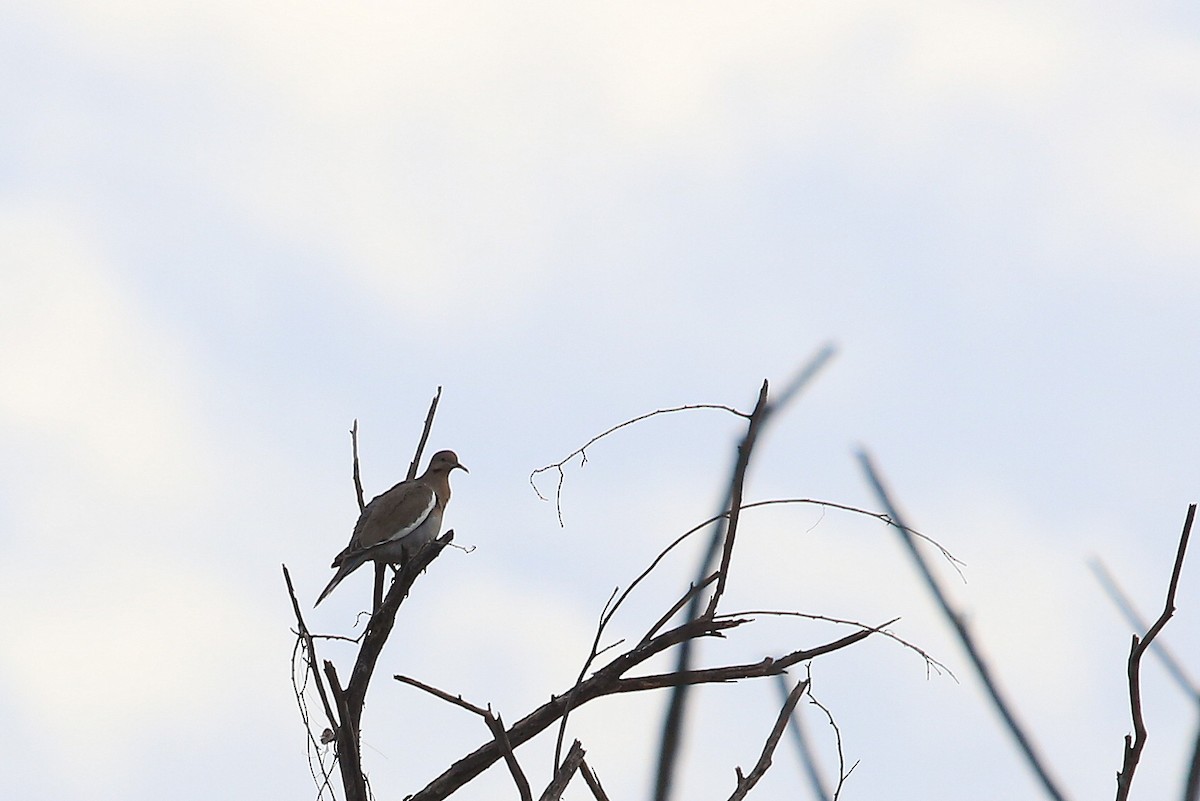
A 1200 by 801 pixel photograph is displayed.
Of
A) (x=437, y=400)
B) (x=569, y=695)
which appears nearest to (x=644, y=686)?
(x=569, y=695)

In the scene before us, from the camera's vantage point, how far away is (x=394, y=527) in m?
8.84

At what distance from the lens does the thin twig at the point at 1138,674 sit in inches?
95.0

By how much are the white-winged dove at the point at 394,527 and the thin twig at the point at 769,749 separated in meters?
4.20

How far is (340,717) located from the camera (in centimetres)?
443

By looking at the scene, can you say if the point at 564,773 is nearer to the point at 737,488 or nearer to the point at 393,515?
the point at 737,488

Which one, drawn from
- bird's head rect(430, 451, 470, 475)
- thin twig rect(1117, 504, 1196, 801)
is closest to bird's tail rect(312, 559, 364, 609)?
bird's head rect(430, 451, 470, 475)

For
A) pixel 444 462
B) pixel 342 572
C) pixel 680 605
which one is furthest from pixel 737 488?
pixel 444 462

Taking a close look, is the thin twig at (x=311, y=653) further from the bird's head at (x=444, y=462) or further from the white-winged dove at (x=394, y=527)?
the bird's head at (x=444, y=462)

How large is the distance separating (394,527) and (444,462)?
2.21 m

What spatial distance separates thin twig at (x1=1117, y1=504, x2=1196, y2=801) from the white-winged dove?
5768mm

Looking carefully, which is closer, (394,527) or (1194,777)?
(1194,777)

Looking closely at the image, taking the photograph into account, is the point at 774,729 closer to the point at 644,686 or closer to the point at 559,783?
the point at 644,686

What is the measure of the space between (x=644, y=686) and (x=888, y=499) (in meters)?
2.02

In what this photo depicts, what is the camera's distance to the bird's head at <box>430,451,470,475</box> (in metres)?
11.0
